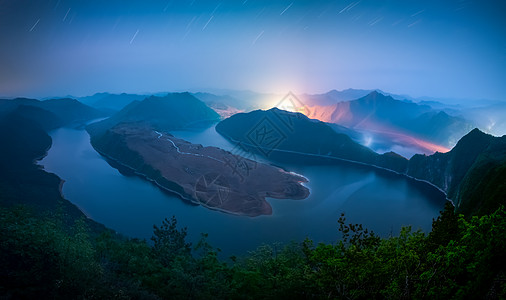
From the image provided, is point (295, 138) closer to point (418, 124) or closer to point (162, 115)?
point (162, 115)

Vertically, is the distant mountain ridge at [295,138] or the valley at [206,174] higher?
the distant mountain ridge at [295,138]

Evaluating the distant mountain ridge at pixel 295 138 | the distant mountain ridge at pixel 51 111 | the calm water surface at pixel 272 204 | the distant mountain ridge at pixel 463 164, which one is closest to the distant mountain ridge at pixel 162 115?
the distant mountain ridge at pixel 51 111

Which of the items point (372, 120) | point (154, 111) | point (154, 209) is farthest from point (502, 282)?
point (372, 120)

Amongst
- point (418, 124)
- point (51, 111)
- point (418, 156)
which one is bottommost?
point (51, 111)

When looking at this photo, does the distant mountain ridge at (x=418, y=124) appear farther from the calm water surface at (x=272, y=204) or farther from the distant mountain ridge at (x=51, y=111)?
the distant mountain ridge at (x=51, y=111)

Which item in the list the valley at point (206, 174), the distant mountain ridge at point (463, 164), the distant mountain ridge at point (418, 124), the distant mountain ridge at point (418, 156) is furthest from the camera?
the distant mountain ridge at point (418, 124)

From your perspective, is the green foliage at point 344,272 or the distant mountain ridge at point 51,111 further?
the distant mountain ridge at point 51,111

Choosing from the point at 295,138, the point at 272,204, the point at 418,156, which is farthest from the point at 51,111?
the point at 418,156

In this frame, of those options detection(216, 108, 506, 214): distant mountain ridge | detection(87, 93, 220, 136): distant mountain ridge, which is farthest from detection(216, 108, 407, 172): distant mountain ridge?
detection(87, 93, 220, 136): distant mountain ridge
